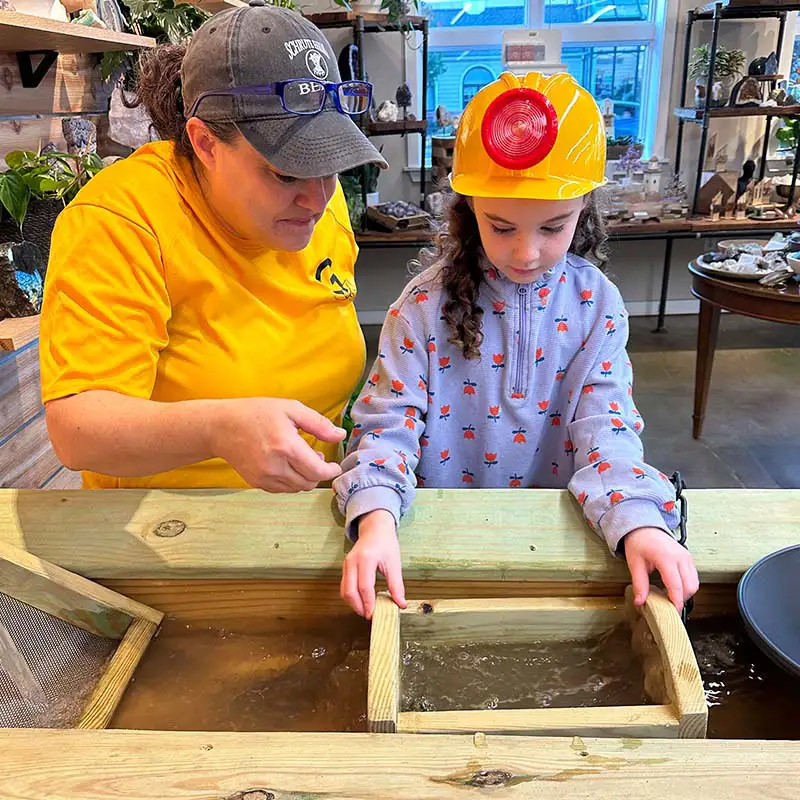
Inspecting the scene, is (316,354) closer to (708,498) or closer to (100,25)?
(708,498)

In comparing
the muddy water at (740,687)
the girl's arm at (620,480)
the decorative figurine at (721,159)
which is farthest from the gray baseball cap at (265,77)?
the decorative figurine at (721,159)

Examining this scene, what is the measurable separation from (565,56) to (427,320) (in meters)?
4.29

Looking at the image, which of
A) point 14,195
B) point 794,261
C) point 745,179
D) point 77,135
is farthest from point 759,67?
point 14,195

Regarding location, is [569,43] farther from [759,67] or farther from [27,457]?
[27,457]

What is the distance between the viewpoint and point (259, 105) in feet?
3.02

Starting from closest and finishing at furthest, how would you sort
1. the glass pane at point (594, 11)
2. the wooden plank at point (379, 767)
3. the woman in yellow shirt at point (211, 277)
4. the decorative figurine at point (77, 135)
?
1. the wooden plank at point (379, 767)
2. the woman in yellow shirt at point (211, 277)
3. the decorative figurine at point (77, 135)
4. the glass pane at point (594, 11)

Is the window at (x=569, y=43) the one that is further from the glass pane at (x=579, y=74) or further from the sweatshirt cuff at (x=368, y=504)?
the sweatshirt cuff at (x=368, y=504)

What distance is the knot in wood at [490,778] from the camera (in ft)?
1.91

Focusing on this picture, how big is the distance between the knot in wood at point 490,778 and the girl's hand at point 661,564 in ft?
0.90

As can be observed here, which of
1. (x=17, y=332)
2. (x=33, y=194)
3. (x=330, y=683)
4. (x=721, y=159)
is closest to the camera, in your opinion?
(x=330, y=683)

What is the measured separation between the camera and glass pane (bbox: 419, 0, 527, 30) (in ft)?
15.3

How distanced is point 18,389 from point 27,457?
0.21 metres

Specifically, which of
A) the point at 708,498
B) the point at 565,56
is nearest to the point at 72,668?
the point at 708,498

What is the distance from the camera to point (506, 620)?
2.64ft
